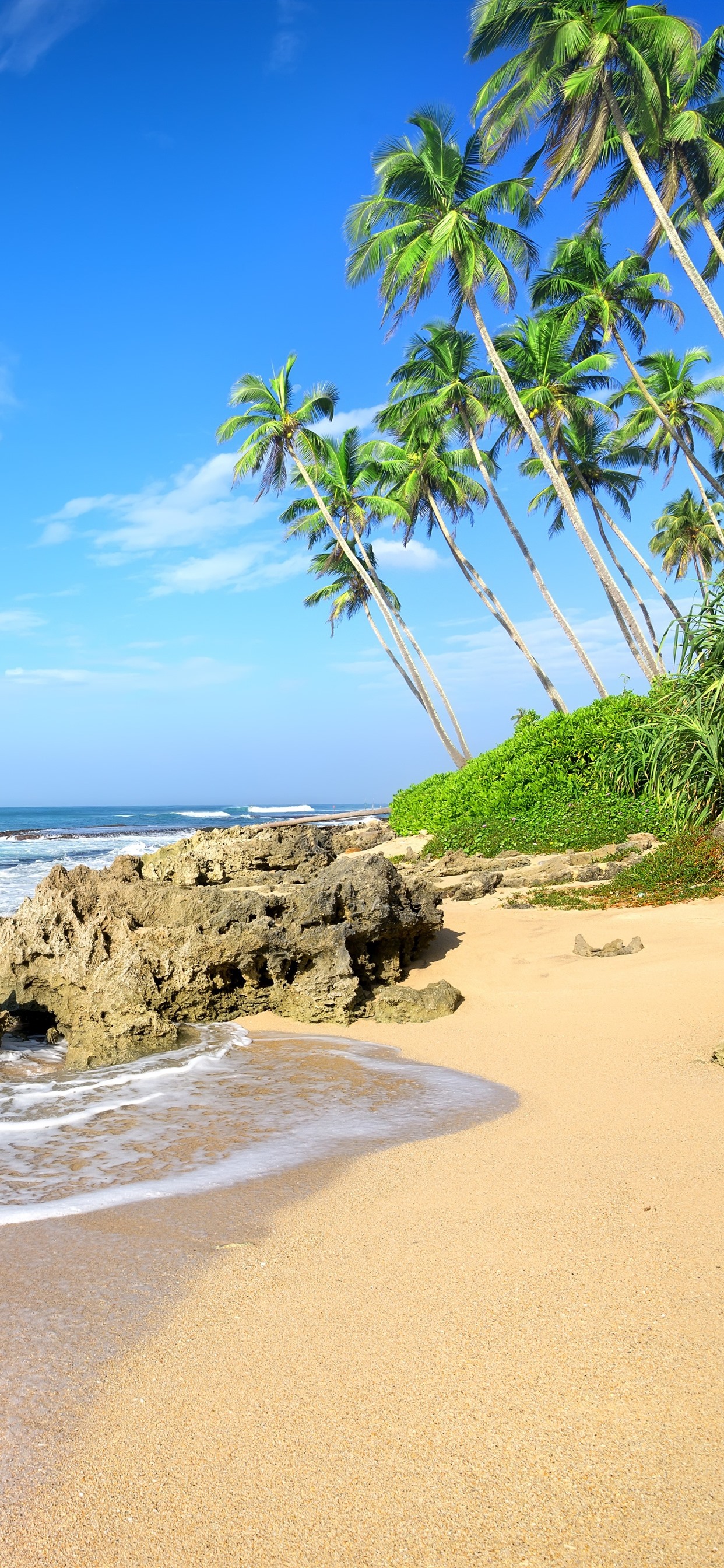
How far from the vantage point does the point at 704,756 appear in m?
10.4

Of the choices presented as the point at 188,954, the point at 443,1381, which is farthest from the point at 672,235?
the point at 443,1381

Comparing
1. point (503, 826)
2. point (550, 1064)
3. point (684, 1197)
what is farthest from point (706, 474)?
point (684, 1197)

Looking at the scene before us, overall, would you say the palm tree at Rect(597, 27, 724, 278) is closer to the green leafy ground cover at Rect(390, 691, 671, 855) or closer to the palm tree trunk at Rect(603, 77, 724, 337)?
the palm tree trunk at Rect(603, 77, 724, 337)

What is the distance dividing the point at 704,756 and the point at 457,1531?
32.4 ft

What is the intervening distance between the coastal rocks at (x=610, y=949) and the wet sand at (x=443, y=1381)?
2827 millimetres

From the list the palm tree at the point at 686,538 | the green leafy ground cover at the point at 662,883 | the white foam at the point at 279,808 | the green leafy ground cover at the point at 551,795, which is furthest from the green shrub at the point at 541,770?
the white foam at the point at 279,808

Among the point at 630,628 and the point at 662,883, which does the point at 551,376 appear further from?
the point at 662,883

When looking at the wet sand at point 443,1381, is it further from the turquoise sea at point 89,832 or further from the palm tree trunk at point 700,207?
the palm tree trunk at point 700,207

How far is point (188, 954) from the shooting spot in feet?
19.1

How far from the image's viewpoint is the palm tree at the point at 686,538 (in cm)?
3741

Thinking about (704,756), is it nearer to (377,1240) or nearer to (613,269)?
(377,1240)

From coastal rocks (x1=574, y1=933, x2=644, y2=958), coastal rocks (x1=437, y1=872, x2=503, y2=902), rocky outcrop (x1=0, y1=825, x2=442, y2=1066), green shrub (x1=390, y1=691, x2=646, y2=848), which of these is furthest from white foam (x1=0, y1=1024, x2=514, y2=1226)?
green shrub (x1=390, y1=691, x2=646, y2=848)

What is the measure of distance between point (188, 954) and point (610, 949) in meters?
3.39

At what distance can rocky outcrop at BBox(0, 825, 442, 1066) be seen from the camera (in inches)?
223
